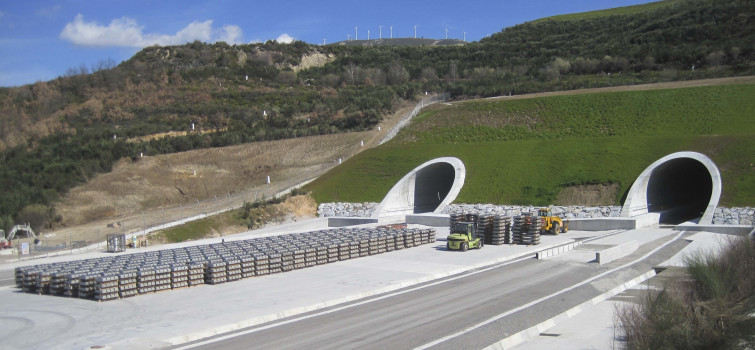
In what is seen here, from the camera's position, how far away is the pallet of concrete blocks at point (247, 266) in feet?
73.7

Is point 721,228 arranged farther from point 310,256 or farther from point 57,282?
point 57,282

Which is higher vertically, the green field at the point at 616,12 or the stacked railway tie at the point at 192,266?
the green field at the point at 616,12

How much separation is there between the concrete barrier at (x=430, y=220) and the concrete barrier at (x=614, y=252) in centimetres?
1329

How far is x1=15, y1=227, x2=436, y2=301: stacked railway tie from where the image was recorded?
1972 cm

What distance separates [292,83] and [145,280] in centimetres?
8098

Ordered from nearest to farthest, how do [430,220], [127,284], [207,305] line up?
[207,305]
[127,284]
[430,220]

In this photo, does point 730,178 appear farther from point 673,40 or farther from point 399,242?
point 673,40

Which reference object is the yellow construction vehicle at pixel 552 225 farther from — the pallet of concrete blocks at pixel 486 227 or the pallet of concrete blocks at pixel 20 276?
the pallet of concrete blocks at pixel 20 276

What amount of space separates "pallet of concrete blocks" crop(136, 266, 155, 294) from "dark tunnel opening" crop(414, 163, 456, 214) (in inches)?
986

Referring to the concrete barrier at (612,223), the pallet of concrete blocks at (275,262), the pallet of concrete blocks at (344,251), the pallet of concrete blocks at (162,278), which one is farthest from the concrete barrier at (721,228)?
the pallet of concrete blocks at (162,278)

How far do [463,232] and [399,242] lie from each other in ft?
10.8

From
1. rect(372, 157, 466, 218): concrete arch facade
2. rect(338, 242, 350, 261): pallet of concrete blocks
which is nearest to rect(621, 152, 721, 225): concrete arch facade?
rect(372, 157, 466, 218): concrete arch facade

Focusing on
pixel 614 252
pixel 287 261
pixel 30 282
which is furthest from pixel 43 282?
pixel 614 252

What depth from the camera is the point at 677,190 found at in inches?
1617
